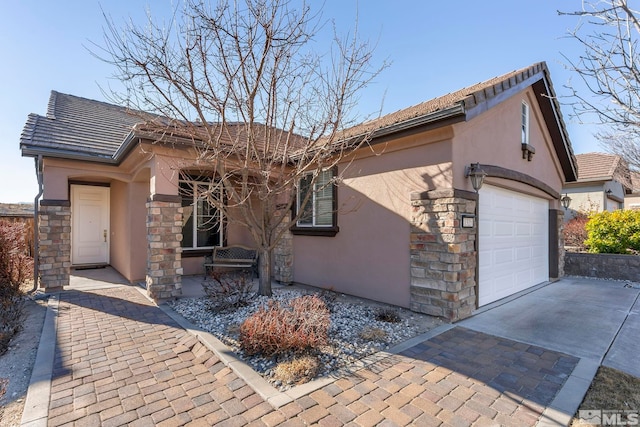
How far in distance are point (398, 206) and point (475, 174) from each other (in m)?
1.50

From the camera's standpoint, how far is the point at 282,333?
391cm

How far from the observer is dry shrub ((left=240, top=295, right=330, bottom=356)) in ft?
12.7

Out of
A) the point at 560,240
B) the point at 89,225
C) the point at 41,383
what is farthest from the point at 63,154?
the point at 560,240

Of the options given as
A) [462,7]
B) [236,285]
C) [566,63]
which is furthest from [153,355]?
[462,7]

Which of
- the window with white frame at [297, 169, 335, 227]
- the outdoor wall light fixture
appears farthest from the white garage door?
the window with white frame at [297, 169, 335, 227]

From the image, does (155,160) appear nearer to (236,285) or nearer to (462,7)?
(236,285)

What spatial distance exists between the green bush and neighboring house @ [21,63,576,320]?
1.87m

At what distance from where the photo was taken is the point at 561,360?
4055 millimetres

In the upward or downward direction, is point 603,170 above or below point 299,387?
above

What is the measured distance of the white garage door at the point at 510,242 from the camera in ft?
21.5

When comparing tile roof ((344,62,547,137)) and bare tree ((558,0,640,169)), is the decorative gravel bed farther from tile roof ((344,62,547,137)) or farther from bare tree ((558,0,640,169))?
bare tree ((558,0,640,169))

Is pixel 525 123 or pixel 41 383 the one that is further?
pixel 525 123

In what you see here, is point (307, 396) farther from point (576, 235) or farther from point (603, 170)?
point (603, 170)

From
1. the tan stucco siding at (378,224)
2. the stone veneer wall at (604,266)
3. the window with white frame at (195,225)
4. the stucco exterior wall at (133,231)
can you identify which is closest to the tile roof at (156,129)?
the tan stucco siding at (378,224)
